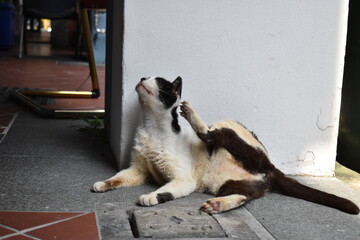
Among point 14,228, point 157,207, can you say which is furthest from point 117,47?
point 14,228

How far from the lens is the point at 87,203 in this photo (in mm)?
2338

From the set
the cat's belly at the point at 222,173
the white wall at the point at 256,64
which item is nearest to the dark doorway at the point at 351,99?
the white wall at the point at 256,64

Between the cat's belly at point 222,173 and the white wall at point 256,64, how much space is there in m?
0.37

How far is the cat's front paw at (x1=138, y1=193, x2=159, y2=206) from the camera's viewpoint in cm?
231

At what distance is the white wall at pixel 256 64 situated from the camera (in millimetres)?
2760

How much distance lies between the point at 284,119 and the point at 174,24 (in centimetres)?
79

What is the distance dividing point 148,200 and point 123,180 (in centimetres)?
32

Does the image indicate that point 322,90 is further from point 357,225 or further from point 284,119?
point 357,225

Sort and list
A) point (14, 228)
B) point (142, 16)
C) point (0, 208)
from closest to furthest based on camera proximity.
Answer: point (14, 228), point (0, 208), point (142, 16)

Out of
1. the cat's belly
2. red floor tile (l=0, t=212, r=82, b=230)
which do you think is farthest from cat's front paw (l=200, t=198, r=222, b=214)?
red floor tile (l=0, t=212, r=82, b=230)

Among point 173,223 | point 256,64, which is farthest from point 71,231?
point 256,64

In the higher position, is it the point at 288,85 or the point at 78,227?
the point at 288,85

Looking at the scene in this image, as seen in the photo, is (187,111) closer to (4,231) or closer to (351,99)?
(4,231)

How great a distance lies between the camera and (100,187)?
249cm
